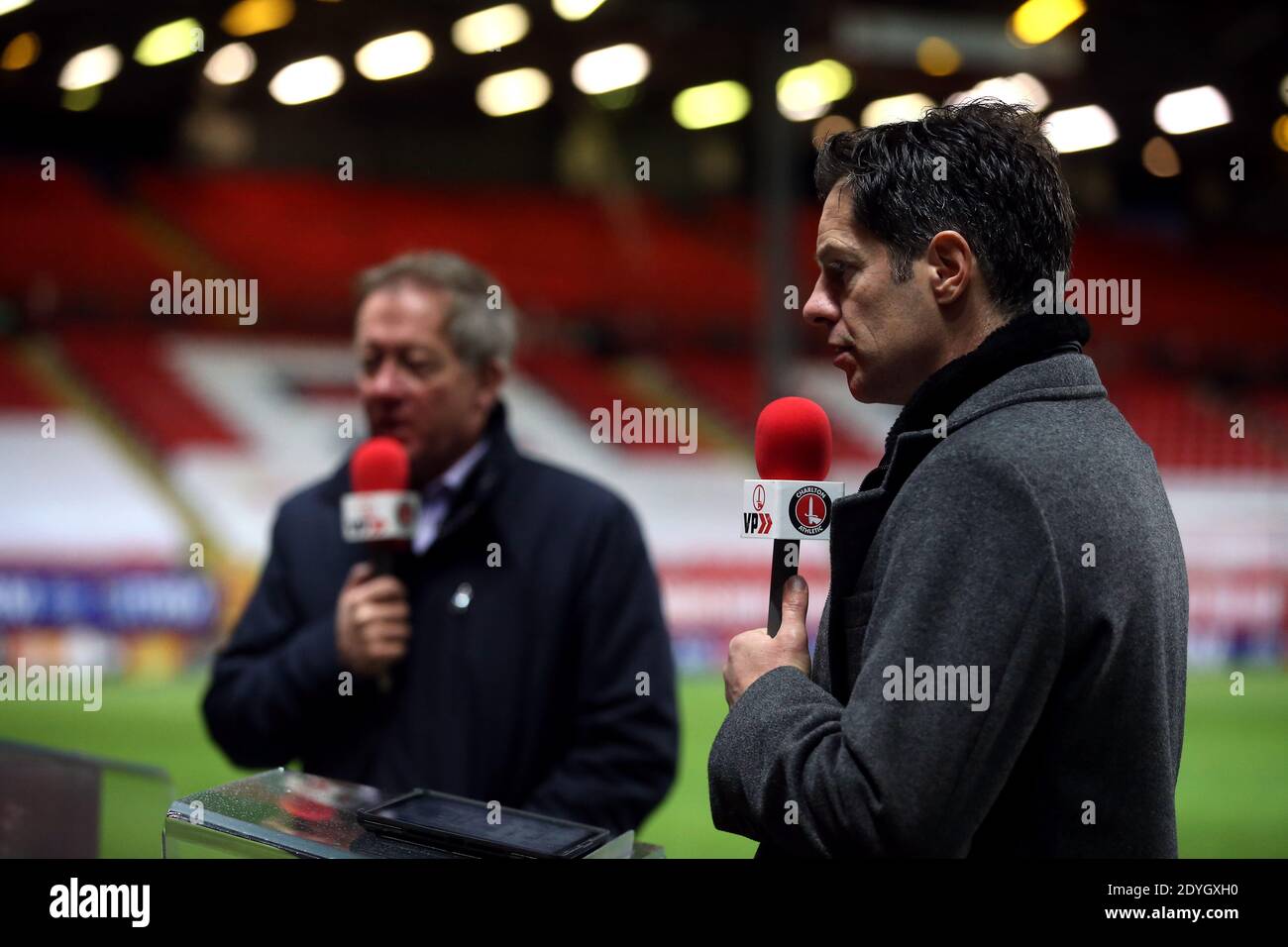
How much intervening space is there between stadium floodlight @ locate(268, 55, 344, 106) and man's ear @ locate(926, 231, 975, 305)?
446 inches

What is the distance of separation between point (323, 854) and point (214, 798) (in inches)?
→ 8.5

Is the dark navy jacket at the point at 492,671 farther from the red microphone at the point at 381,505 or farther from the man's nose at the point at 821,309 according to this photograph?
the man's nose at the point at 821,309

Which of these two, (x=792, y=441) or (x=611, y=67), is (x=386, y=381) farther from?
(x=611, y=67)

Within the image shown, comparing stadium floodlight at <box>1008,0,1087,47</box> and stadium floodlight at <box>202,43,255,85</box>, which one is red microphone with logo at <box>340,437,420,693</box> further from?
stadium floodlight at <box>202,43,255,85</box>

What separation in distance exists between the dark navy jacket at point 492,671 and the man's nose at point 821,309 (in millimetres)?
1030

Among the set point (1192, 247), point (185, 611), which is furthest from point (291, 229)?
point (1192, 247)

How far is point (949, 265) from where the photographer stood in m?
1.21

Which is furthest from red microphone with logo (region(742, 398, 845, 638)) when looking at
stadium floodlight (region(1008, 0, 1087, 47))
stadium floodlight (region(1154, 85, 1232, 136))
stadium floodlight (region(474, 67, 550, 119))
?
stadium floodlight (region(474, 67, 550, 119))

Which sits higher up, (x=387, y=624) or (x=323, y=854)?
(x=387, y=624)

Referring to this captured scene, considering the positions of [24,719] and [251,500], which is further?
→ [251,500]

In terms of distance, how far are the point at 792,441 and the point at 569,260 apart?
13981 mm

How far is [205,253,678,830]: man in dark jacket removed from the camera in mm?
2078

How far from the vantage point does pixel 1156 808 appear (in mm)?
1133

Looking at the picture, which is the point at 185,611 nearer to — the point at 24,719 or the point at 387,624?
the point at 24,719
